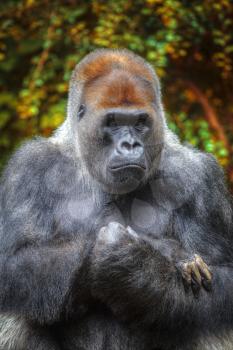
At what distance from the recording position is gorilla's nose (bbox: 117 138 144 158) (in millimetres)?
4305

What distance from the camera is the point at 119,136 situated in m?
4.40

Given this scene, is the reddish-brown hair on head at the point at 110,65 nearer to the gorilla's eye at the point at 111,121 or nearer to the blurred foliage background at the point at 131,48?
the gorilla's eye at the point at 111,121

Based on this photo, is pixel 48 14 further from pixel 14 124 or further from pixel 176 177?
pixel 176 177

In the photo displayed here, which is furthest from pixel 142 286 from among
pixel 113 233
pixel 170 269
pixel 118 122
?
pixel 118 122

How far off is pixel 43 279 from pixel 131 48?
12.1ft

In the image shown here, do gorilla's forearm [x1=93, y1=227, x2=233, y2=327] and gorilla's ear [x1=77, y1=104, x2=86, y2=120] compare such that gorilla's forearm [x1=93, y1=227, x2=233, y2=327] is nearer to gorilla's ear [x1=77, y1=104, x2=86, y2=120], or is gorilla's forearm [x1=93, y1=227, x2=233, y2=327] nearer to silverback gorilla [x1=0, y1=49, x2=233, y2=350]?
silverback gorilla [x1=0, y1=49, x2=233, y2=350]

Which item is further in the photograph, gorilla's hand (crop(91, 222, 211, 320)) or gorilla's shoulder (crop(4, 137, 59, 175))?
gorilla's shoulder (crop(4, 137, 59, 175))

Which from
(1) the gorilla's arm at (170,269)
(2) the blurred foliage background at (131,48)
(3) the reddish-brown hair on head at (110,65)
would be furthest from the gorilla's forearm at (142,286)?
(2) the blurred foliage background at (131,48)

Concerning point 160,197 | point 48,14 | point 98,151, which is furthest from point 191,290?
point 48,14

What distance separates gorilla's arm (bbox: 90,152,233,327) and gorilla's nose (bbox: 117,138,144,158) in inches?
17.5

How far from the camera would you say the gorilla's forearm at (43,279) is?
13.9 ft

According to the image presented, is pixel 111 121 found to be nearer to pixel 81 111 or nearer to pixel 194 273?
pixel 81 111

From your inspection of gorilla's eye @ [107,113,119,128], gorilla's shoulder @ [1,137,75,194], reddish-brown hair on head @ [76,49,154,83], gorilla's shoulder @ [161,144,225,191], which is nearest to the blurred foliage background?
gorilla's shoulder @ [161,144,225,191]

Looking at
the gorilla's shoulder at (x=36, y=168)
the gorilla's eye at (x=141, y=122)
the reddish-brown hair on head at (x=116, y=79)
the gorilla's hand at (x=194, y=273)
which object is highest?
the reddish-brown hair on head at (x=116, y=79)
